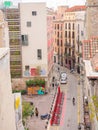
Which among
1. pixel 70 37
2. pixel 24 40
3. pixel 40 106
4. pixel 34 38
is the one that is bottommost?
pixel 40 106

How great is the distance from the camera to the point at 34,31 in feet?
199

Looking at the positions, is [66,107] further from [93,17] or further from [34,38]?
[93,17]

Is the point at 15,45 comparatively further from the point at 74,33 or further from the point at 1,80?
the point at 1,80

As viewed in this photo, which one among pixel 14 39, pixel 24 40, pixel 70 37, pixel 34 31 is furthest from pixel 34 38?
pixel 70 37

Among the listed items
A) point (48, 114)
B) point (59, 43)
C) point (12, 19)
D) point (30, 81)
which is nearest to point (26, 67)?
point (30, 81)

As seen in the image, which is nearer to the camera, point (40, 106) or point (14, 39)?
point (40, 106)

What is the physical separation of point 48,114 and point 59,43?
5811 cm

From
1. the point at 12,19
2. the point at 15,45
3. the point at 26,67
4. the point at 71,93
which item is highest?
the point at 12,19

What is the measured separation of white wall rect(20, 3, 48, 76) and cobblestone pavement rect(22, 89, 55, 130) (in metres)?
5.55

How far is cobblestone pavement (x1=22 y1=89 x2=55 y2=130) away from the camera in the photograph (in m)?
41.4

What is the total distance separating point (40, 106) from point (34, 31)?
1447 cm

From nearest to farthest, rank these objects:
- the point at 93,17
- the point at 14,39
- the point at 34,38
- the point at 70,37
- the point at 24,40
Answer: the point at 93,17, the point at 14,39, the point at 24,40, the point at 34,38, the point at 70,37

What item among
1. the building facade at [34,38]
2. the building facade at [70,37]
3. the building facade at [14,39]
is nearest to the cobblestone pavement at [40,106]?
the building facade at [34,38]

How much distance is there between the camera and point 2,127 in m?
17.3
